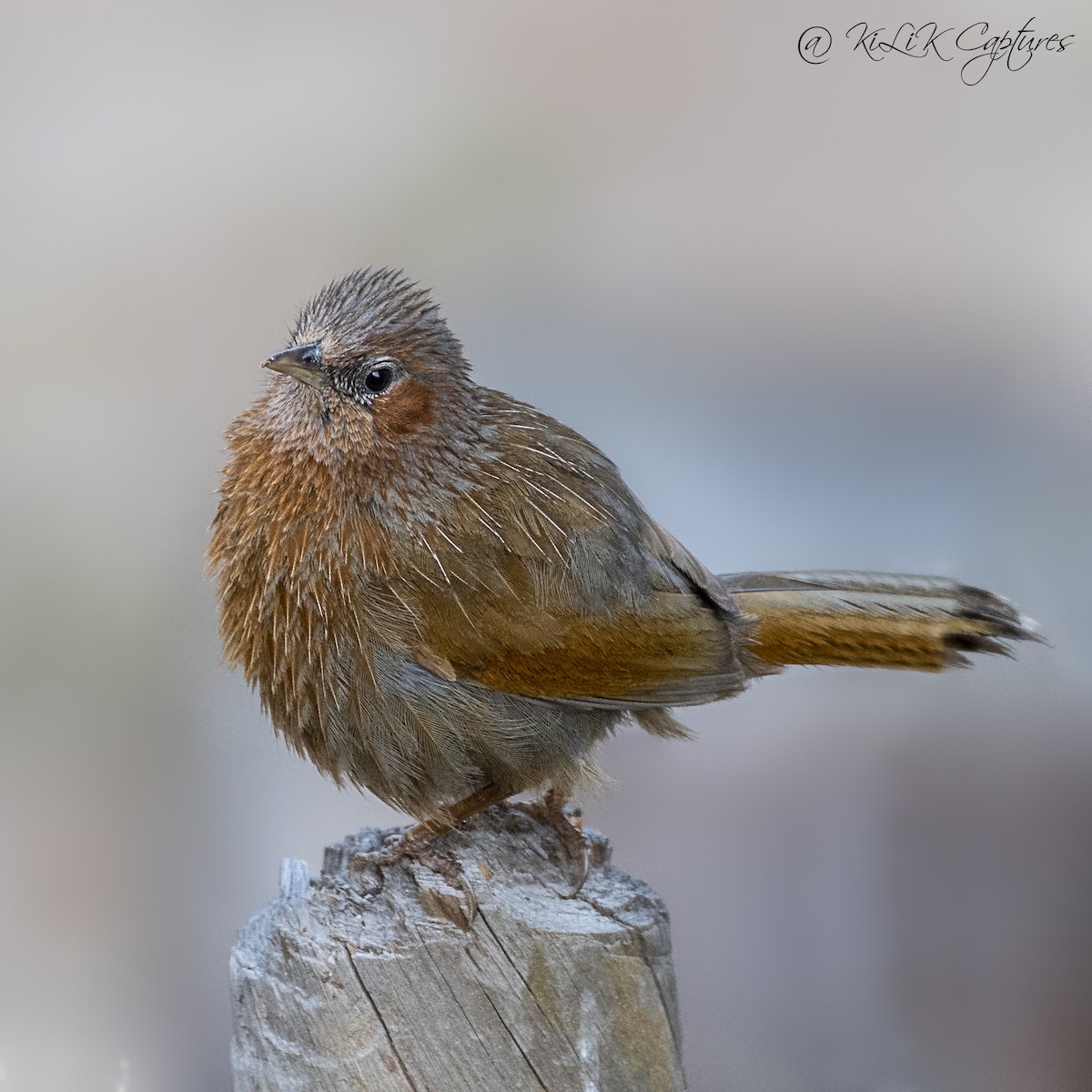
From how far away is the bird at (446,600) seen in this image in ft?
9.07

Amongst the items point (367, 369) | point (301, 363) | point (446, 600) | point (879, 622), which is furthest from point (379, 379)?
point (879, 622)

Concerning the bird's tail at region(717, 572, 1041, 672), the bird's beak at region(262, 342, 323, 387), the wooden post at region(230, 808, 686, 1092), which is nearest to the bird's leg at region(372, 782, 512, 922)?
the wooden post at region(230, 808, 686, 1092)

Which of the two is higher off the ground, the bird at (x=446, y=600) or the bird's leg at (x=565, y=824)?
the bird at (x=446, y=600)

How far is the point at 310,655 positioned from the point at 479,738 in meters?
0.40

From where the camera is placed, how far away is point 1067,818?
412 cm

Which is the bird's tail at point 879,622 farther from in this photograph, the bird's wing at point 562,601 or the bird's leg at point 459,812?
the bird's leg at point 459,812

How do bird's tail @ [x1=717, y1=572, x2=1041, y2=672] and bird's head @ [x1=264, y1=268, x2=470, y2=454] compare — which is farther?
bird's tail @ [x1=717, y1=572, x2=1041, y2=672]

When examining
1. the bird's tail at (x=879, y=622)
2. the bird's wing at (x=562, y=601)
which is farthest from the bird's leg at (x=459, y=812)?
the bird's tail at (x=879, y=622)

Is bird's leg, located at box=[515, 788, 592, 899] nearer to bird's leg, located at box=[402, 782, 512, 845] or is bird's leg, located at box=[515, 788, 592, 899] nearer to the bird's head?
bird's leg, located at box=[402, 782, 512, 845]

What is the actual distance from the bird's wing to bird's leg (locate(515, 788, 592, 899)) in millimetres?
296

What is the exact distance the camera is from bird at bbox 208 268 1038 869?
2.76 m

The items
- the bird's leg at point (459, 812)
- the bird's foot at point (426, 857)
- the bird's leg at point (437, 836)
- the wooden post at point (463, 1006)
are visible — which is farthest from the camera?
the bird's leg at point (459, 812)

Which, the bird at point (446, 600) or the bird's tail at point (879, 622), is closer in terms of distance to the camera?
the bird at point (446, 600)

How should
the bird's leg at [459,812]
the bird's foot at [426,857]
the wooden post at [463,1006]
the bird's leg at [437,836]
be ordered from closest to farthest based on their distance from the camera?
the wooden post at [463,1006], the bird's foot at [426,857], the bird's leg at [437,836], the bird's leg at [459,812]
